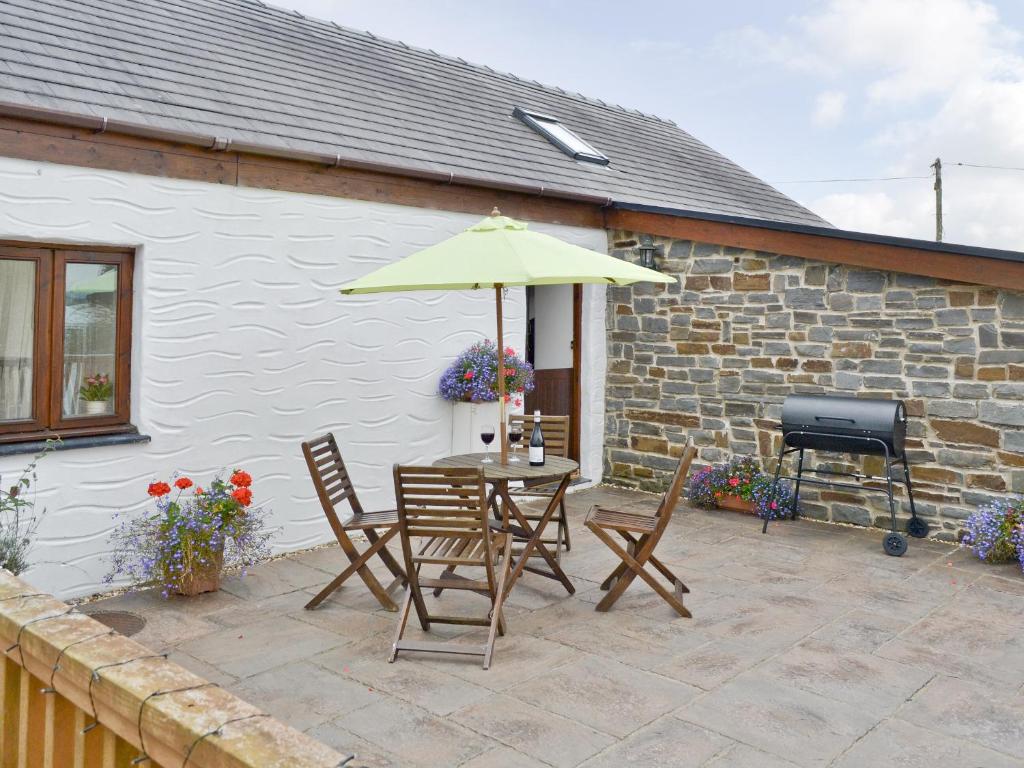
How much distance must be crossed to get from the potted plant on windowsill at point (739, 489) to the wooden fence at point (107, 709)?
6421mm

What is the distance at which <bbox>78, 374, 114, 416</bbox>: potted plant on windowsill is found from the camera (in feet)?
18.2

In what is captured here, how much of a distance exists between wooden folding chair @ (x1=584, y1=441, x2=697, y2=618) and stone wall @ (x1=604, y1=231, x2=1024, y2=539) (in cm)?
285

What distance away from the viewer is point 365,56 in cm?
1000

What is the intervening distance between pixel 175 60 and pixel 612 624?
5506mm

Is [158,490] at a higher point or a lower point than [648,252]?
lower

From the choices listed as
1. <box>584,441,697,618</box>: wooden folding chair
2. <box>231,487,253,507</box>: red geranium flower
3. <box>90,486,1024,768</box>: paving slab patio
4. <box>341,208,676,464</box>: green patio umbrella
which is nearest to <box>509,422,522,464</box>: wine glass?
<box>584,441,697,618</box>: wooden folding chair

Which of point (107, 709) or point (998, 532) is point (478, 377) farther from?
point (107, 709)

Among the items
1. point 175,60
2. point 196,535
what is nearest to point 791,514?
point 196,535

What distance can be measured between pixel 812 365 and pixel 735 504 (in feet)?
4.72

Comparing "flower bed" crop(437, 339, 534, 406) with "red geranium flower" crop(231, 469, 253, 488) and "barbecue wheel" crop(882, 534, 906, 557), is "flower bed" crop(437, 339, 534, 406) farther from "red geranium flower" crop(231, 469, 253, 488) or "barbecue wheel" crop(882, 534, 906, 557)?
"barbecue wheel" crop(882, 534, 906, 557)

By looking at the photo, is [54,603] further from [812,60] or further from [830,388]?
[812,60]

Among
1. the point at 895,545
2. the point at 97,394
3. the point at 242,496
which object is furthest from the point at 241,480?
the point at 895,545

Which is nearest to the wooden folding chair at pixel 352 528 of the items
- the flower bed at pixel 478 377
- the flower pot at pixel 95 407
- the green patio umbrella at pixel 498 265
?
the green patio umbrella at pixel 498 265

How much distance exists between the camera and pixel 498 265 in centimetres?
468
